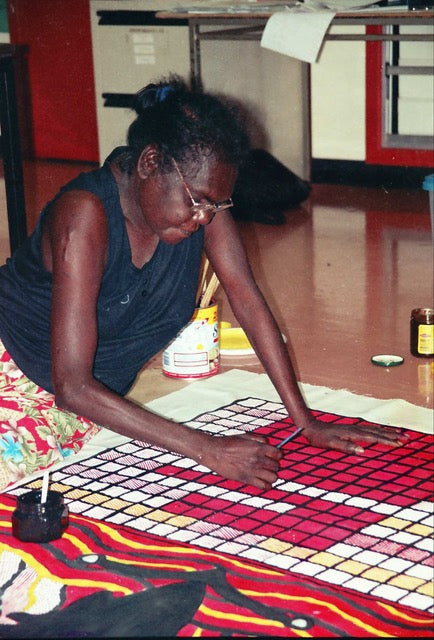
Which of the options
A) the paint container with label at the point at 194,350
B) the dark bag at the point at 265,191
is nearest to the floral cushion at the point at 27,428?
the paint container with label at the point at 194,350

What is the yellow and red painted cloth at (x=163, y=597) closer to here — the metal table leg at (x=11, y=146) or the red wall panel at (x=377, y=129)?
the metal table leg at (x=11, y=146)

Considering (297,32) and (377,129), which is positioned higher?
(297,32)

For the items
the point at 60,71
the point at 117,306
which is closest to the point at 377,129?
the point at 60,71

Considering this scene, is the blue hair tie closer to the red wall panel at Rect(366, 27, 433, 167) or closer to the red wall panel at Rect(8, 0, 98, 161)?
the red wall panel at Rect(366, 27, 433, 167)

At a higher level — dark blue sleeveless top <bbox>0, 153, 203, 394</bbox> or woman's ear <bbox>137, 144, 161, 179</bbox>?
woman's ear <bbox>137, 144, 161, 179</bbox>

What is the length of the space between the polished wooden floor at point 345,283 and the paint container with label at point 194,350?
5 cm

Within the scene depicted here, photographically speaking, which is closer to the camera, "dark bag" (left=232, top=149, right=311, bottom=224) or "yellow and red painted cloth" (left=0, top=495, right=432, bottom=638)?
"yellow and red painted cloth" (left=0, top=495, right=432, bottom=638)

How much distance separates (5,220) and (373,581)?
11.9 feet

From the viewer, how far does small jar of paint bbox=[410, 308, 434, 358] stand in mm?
2801

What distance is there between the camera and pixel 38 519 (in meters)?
1.70

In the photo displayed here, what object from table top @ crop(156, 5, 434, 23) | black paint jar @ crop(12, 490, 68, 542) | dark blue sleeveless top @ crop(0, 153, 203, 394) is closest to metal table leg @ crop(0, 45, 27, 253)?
table top @ crop(156, 5, 434, 23)

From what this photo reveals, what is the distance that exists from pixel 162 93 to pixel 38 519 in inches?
28.4

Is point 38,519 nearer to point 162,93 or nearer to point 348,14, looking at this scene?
point 162,93

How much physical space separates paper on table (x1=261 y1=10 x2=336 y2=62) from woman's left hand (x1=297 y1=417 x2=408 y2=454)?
2109 millimetres
